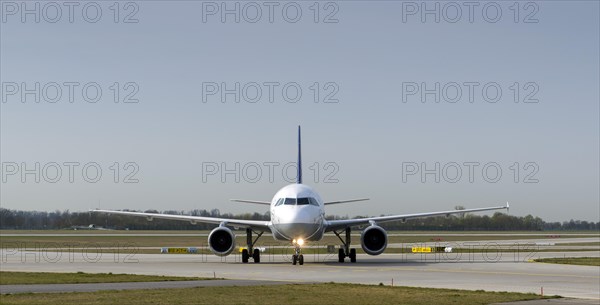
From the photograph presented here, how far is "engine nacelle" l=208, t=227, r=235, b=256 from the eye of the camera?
45.8 meters

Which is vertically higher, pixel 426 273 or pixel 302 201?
pixel 302 201

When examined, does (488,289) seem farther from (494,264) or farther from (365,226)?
(365,226)

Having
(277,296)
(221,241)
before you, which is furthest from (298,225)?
(277,296)

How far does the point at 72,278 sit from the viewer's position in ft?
101

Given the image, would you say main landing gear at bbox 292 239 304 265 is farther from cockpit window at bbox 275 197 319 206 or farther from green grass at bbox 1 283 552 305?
green grass at bbox 1 283 552 305

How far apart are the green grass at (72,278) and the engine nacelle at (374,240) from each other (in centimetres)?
1661

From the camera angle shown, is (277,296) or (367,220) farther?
(367,220)

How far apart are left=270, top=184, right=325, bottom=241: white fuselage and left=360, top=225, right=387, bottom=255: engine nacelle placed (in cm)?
270

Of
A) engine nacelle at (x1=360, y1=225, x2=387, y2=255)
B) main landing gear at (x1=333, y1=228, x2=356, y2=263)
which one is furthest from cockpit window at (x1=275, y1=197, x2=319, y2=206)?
main landing gear at (x1=333, y1=228, x2=356, y2=263)

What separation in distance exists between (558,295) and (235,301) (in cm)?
921

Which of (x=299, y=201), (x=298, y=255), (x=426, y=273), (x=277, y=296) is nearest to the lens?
(x=277, y=296)

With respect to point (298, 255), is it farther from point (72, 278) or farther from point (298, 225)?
point (72, 278)

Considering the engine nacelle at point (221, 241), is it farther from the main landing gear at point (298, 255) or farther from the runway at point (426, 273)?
the runway at point (426, 273)

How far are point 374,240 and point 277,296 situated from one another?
75.1 feet
